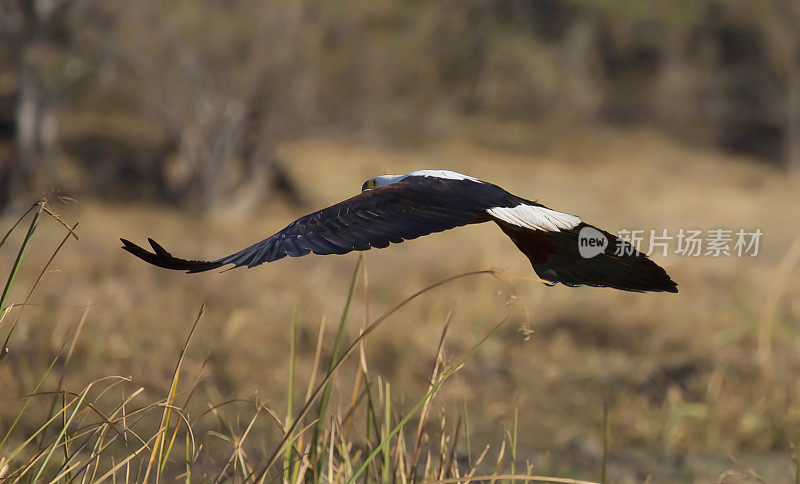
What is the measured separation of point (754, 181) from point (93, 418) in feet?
34.4

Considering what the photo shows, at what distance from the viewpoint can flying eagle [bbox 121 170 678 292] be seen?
1173mm

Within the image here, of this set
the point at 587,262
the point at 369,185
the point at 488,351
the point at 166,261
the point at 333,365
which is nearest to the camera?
the point at 166,261

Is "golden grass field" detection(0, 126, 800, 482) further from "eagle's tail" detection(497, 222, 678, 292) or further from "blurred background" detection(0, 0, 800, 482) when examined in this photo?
"eagle's tail" detection(497, 222, 678, 292)

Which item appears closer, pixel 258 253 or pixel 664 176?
pixel 258 253

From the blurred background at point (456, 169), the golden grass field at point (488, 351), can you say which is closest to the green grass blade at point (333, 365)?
the blurred background at point (456, 169)

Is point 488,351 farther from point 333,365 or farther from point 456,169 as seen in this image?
point 456,169

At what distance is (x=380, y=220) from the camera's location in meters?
1.22

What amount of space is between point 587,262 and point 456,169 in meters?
9.30

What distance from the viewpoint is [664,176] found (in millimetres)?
11430

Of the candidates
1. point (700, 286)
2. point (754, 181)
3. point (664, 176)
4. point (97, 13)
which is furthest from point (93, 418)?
point (754, 181)

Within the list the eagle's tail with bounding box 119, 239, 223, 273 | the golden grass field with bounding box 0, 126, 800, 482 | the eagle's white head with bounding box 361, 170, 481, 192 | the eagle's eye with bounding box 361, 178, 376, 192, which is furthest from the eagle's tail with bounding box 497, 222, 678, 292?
the golden grass field with bounding box 0, 126, 800, 482

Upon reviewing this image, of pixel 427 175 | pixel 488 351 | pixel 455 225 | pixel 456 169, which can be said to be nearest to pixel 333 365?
pixel 427 175

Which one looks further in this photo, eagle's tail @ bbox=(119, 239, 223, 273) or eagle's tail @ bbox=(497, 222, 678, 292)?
eagle's tail @ bbox=(497, 222, 678, 292)

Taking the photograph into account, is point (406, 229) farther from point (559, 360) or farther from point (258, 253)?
point (559, 360)
